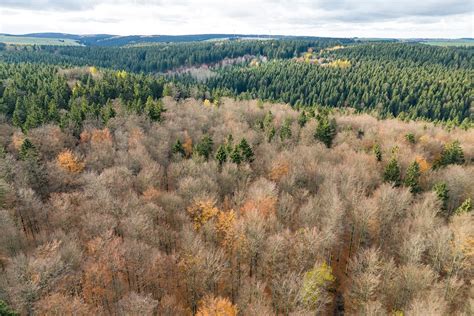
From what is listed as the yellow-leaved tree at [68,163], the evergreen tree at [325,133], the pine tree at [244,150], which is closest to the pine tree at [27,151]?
the yellow-leaved tree at [68,163]

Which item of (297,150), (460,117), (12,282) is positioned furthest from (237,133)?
(460,117)

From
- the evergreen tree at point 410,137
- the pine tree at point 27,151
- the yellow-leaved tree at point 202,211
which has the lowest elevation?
the yellow-leaved tree at point 202,211

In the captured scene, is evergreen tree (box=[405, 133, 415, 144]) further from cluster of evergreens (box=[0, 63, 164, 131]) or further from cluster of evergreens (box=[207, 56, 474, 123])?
cluster of evergreens (box=[0, 63, 164, 131])

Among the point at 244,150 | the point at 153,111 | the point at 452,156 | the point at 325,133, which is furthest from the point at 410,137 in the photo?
the point at 153,111

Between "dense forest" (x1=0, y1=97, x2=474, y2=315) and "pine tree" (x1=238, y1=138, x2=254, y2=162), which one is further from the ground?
"pine tree" (x1=238, y1=138, x2=254, y2=162)

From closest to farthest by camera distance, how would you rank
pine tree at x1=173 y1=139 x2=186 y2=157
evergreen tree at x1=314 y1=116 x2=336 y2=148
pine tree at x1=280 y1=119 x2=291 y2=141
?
pine tree at x1=173 y1=139 x2=186 y2=157 < pine tree at x1=280 y1=119 x2=291 y2=141 < evergreen tree at x1=314 y1=116 x2=336 y2=148

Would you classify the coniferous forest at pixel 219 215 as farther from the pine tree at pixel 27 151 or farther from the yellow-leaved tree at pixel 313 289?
the pine tree at pixel 27 151

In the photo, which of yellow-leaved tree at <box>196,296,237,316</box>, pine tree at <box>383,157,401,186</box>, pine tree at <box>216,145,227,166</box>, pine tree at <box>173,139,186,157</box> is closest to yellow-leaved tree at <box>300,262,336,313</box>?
yellow-leaved tree at <box>196,296,237,316</box>

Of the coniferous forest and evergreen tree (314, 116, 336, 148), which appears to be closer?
the coniferous forest

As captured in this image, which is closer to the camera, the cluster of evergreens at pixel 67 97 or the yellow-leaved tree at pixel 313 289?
the yellow-leaved tree at pixel 313 289
